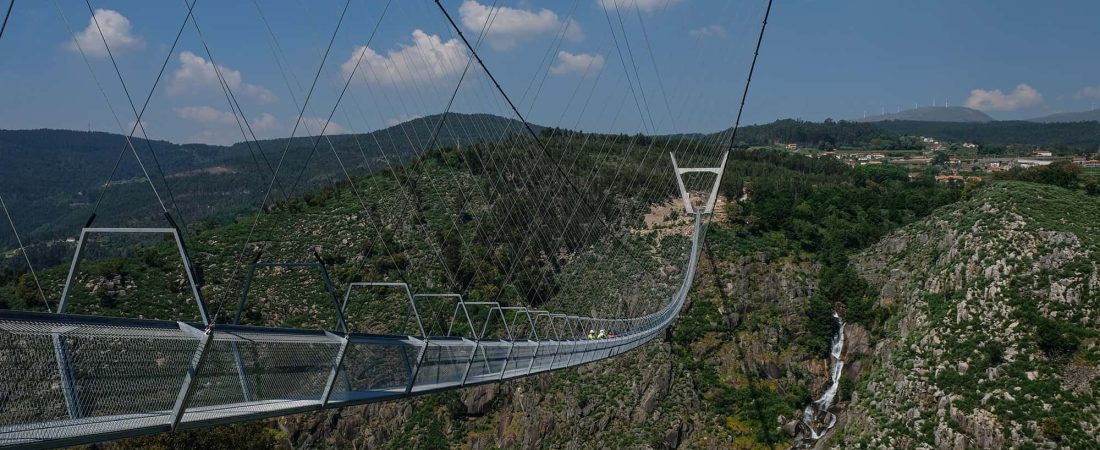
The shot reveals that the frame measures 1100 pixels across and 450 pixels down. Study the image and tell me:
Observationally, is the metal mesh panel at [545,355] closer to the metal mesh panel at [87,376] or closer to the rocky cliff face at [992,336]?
the metal mesh panel at [87,376]

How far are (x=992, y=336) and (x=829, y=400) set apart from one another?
608 cm

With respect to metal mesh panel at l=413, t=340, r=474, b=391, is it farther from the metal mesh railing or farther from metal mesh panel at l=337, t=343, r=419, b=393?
the metal mesh railing

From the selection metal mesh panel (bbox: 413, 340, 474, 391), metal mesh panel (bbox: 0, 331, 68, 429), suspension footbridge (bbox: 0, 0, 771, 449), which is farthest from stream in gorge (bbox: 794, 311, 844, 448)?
metal mesh panel (bbox: 0, 331, 68, 429)

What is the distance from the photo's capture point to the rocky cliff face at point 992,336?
2509cm

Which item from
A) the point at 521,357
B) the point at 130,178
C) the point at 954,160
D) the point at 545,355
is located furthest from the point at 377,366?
the point at 954,160

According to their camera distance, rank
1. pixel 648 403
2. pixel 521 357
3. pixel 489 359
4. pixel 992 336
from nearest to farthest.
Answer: pixel 489 359, pixel 521 357, pixel 992 336, pixel 648 403

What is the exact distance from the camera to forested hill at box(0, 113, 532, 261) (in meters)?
59.6

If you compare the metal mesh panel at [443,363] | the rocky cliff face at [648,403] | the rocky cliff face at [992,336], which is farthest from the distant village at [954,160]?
the metal mesh panel at [443,363]

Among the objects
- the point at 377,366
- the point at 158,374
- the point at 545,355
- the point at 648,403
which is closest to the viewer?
the point at 158,374

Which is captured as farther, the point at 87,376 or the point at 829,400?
the point at 829,400

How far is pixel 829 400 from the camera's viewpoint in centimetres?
3144

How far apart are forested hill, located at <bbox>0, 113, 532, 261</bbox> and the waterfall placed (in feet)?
54.3

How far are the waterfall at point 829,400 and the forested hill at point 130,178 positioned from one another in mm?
16559

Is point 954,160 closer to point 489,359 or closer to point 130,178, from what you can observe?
point 130,178
